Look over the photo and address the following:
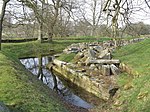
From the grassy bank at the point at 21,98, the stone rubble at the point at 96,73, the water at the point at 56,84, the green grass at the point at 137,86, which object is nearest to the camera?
the grassy bank at the point at 21,98

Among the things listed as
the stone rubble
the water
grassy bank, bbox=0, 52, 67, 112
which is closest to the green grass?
the stone rubble

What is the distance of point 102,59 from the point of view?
15938mm

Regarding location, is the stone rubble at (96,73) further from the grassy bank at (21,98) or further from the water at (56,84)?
the grassy bank at (21,98)

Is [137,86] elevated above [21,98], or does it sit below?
below

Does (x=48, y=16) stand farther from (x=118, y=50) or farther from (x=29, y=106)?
(x=118, y=50)

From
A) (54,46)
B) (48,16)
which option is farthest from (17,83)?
(54,46)

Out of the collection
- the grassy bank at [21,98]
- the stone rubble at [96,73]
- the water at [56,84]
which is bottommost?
the water at [56,84]

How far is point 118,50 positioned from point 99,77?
5.91 meters

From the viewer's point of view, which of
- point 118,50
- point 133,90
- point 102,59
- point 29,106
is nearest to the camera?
point 29,106

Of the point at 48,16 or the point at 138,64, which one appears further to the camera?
the point at 138,64

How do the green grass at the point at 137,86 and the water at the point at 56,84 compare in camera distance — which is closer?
the green grass at the point at 137,86

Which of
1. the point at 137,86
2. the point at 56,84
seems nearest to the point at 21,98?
the point at 137,86

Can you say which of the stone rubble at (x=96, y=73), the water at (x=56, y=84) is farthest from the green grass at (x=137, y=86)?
the water at (x=56, y=84)

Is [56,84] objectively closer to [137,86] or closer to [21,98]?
[137,86]
